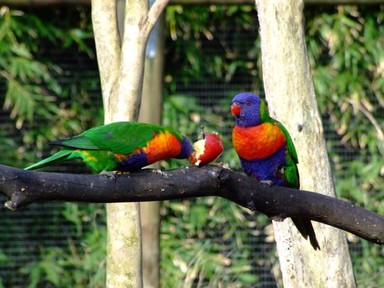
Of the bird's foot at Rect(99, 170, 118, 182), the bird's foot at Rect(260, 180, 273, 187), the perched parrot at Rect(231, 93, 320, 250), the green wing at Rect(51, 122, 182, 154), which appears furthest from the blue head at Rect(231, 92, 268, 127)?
the bird's foot at Rect(99, 170, 118, 182)

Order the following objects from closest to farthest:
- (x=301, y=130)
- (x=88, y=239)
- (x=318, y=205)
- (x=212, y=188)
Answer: (x=212, y=188), (x=318, y=205), (x=301, y=130), (x=88, y=239)

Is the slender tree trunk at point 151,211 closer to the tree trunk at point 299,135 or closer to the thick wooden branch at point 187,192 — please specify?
the tree trunk at point 299,135

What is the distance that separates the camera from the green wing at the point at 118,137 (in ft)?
7.64

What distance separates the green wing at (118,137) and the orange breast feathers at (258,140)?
311 millimetres

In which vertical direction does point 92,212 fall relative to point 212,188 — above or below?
above

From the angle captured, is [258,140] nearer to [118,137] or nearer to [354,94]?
[118,137]

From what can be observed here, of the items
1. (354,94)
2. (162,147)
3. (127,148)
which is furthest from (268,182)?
(354,94)

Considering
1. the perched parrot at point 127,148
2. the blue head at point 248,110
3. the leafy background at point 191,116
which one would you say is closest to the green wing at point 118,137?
the perched parrot at point 127,148

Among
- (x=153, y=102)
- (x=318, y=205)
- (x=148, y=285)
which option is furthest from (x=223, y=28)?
(x=318, y=205)

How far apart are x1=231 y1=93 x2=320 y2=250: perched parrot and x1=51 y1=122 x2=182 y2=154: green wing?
31 cm

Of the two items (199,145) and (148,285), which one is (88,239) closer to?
(148,285)

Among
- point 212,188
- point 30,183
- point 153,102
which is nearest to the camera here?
point 30,183

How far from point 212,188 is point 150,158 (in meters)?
0.23

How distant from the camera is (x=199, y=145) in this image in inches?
93.1
